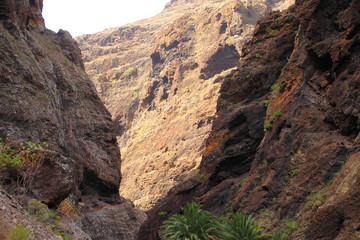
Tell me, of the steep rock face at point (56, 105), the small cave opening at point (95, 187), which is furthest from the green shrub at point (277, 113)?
the small cave opening at point (95, 187)

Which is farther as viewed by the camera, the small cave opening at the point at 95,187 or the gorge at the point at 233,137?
the small cave opening at the point at 95,187

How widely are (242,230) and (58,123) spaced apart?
22.5 meters

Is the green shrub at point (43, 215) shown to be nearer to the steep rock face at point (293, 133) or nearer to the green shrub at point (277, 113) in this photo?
the steep rock face at point (293, 133)

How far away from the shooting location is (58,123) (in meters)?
34.6

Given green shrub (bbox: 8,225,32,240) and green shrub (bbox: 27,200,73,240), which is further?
green shrub (bbox: 27,200,73,240)

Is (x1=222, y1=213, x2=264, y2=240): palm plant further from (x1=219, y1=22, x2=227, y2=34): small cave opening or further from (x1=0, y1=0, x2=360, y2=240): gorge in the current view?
(x1=219, y1=22, x2=227, y2=34): small cave opening

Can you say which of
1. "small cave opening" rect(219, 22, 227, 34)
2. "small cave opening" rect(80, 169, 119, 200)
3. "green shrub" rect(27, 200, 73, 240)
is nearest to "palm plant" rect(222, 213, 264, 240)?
"green shrub" rect(27, 200, 73, 240)

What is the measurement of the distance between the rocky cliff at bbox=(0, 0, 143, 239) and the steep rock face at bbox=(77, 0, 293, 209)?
84.4ft

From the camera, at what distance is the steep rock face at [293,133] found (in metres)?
15.4

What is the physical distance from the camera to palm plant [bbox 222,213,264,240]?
17.2 meters

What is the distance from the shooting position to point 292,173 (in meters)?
19.2

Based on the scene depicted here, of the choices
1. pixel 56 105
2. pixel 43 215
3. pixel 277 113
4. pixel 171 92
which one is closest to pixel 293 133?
pixel 277 113

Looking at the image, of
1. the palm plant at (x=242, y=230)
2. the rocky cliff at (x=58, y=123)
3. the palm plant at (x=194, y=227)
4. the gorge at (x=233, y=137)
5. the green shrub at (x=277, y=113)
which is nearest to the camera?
the gorge at (x=233, y=137)

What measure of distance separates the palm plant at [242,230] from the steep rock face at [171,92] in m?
47.7
